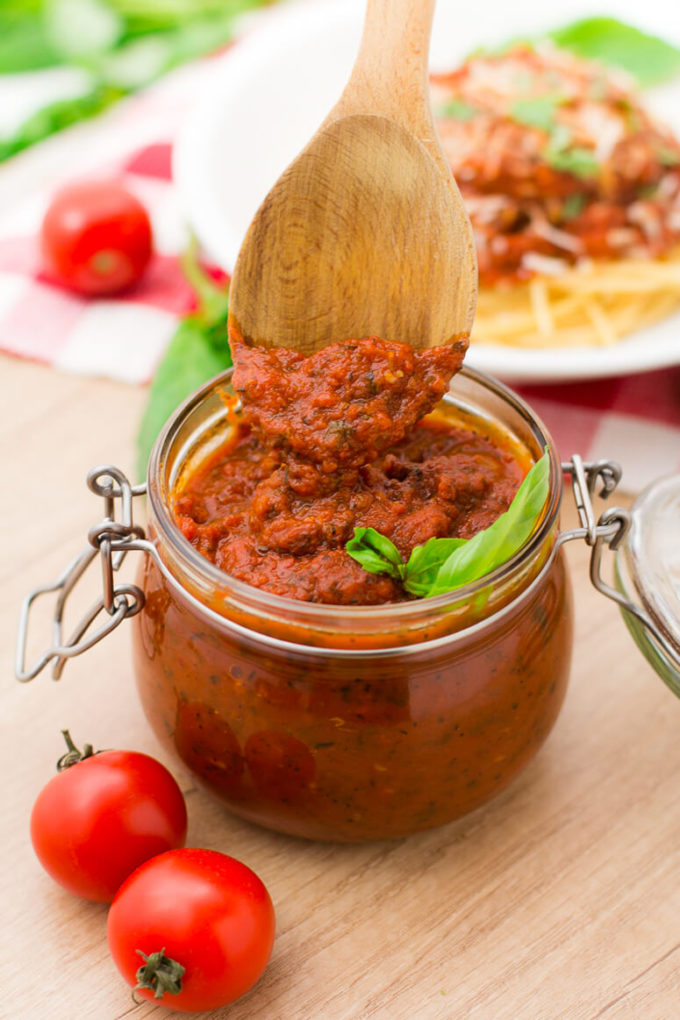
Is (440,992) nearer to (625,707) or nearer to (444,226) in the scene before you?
(625,707)

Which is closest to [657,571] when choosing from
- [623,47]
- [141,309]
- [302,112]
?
[141,309]


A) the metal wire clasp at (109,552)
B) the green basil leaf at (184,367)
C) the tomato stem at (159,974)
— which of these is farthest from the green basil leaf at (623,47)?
the tomato stem at (159,974)

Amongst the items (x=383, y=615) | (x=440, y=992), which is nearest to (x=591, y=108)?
(x=383, y=615)

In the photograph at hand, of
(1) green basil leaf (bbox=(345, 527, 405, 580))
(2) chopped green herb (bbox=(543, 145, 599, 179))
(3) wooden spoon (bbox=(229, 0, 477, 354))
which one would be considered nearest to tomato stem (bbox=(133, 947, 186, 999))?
(1) green basil leaf (bbox=(345, 527, 405, 580))

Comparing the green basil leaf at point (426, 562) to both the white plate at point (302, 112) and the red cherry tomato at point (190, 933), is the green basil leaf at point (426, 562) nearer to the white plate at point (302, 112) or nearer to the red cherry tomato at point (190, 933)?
the red cherry tomato at point (190, 933)

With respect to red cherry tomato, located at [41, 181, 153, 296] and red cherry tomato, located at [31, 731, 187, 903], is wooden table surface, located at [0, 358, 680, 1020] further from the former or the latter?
red cherry tomato, located at [41, 181, 153, 296]
